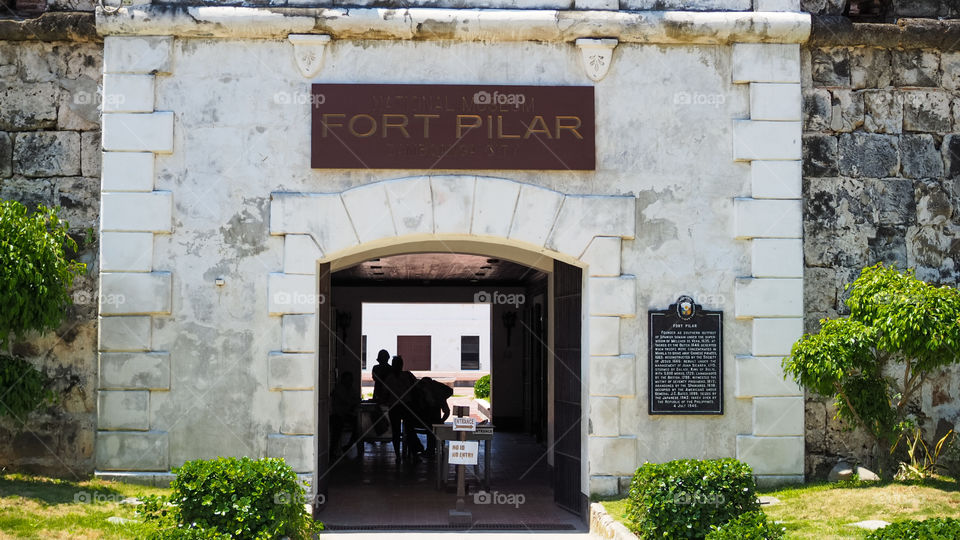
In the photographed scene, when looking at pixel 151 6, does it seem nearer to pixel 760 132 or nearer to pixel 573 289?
pixel 573 289

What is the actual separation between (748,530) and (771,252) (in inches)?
120

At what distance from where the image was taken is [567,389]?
8.96 m

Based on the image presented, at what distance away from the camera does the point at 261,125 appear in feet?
27.1

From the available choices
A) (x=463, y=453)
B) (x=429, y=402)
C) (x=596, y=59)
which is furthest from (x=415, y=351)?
(x=596, y=59)

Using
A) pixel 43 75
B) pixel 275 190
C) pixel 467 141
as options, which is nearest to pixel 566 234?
pixel 467 141

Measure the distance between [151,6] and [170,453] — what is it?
3.77 meters

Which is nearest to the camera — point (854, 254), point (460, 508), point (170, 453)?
A: point (170, 453)

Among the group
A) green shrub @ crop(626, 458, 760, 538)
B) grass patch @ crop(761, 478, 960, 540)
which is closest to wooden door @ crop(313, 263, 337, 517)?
green shrub @ crop(626, 458, 760, 538)

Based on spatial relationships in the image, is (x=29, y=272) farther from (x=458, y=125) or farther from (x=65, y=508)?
(x=458, y=125)
